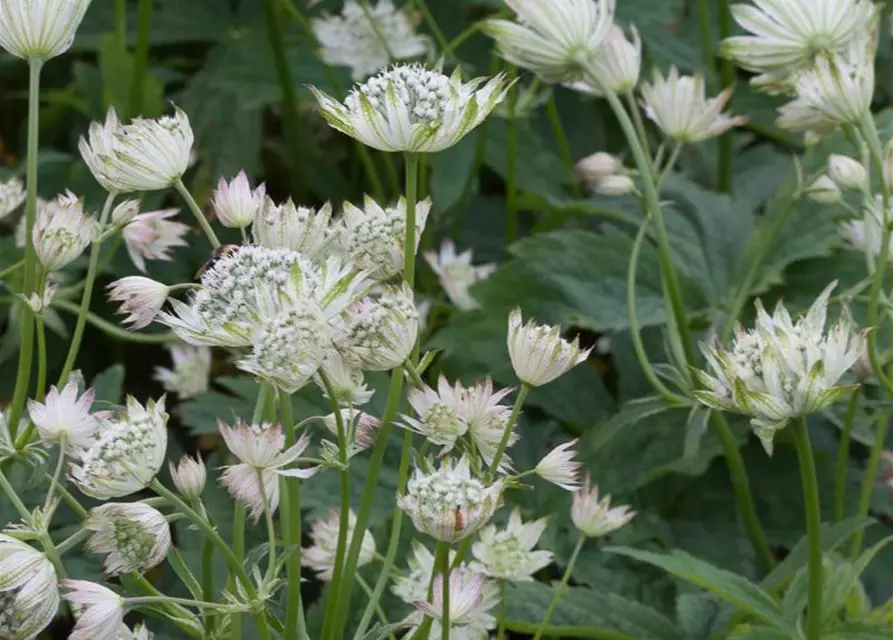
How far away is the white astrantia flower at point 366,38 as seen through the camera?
1.28 metres

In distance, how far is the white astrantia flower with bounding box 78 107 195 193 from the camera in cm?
58

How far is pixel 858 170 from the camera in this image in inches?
32.4

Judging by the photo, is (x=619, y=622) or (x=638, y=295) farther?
(x=638, y=295)

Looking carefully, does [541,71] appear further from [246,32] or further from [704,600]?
[246,32]

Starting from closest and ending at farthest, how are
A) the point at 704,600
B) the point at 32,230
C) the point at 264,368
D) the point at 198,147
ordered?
the point at 264,368 → the point at 32,230 → the point at 704,600 → the point at 198,147

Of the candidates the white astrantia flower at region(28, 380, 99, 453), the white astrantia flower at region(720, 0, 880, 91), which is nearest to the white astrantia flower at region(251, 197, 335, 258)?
the white astrantia flower at region(28, 380, 99, 453)

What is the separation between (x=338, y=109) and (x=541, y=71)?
12.0 inches

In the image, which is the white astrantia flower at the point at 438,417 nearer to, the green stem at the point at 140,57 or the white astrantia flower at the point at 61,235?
the white astrantia flower at the point at 61,235

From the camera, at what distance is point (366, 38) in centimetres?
130

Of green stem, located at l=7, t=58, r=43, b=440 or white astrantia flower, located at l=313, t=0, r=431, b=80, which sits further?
white astrantia flower, located at l=313, t=0, r=431, b=80

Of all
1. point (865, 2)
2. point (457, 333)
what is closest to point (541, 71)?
point (865, 2)

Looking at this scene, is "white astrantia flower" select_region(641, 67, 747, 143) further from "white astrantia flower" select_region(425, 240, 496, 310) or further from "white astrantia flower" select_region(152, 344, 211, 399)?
"white astrantia flower" select_region(152, 344, 211, 399)

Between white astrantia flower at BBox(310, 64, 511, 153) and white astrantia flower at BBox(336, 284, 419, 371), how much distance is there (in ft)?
0.25

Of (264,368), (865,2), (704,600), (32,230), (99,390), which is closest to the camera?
(264,368)
